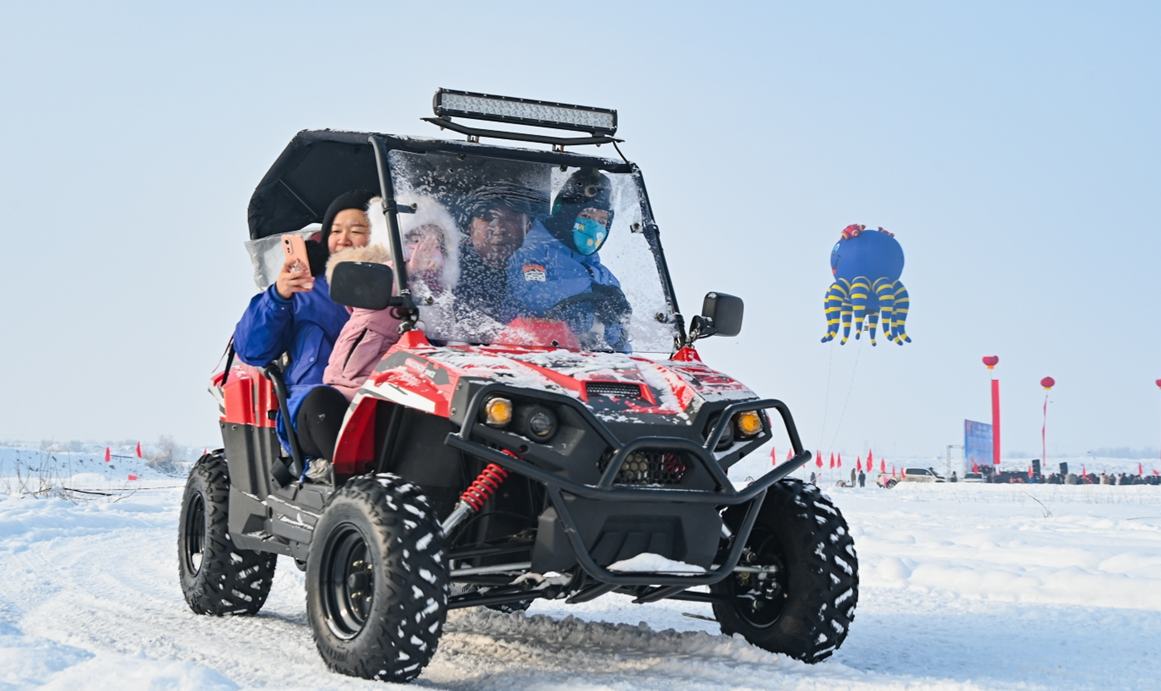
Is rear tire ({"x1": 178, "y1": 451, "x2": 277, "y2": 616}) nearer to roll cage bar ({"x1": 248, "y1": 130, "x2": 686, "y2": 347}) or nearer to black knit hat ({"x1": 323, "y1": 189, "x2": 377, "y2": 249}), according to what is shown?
roll cage bar ({"x1": 248, "y1": 130, "x2": 686, "y2": 347})

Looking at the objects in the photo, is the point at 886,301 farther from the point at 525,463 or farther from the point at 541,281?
the point at 525,463

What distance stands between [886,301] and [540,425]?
4777 centimetres

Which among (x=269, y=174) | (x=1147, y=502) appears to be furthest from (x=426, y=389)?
(x=1147, y=502)

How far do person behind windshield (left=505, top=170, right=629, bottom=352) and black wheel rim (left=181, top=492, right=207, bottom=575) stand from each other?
3.01m

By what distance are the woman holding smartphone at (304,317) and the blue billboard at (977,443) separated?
198ft

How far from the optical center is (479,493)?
5109mm

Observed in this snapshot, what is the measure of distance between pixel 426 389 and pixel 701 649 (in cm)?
181

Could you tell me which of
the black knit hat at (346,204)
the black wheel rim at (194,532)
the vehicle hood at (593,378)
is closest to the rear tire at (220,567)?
the black wheel rim at (194,532)

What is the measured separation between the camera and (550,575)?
515cm

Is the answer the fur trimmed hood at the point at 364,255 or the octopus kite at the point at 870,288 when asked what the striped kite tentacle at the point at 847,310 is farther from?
the fur trimmed hood at the point at 364,255

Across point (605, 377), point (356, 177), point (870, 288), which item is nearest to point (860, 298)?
point (870, 288)

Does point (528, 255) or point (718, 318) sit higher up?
point (528, 255)

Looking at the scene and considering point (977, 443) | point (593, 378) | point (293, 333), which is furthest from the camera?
point (977, 443)

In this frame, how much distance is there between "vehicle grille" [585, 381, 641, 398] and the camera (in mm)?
5199
